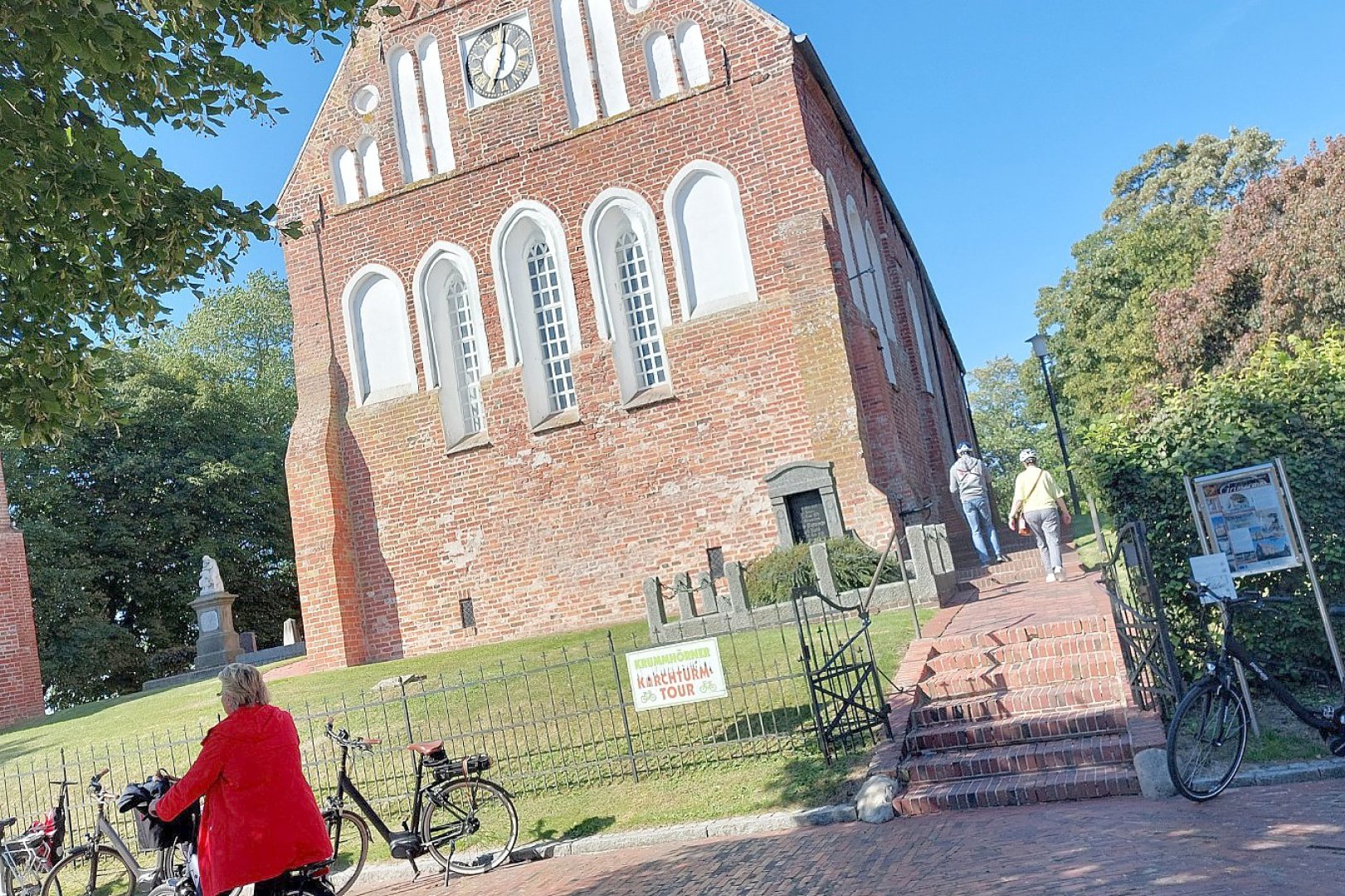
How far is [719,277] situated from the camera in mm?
18188

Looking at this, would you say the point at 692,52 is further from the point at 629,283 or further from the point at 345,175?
the point at 345,175

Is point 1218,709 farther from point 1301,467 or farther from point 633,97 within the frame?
point 633,97

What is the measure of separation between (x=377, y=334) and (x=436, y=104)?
468 cm

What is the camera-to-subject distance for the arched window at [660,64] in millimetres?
18547

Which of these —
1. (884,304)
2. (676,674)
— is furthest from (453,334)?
(676,674)

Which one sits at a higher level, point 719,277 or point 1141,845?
point 719,277

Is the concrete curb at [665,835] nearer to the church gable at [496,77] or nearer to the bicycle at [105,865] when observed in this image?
the bicycle at [105,865]

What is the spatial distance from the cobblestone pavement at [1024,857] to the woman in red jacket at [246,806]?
277 centimetres

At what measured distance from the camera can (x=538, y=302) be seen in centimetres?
1969

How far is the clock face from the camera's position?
64.1 ft

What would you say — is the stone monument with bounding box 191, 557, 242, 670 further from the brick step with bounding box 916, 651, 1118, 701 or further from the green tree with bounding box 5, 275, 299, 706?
the brick step with bounding box 916, 651, 1118, 701

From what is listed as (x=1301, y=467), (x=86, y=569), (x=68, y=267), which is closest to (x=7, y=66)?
(x=68, y=267)

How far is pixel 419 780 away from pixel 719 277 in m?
11.8

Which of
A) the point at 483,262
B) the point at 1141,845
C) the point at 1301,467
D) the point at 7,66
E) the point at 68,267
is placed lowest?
the point at 1141,845
